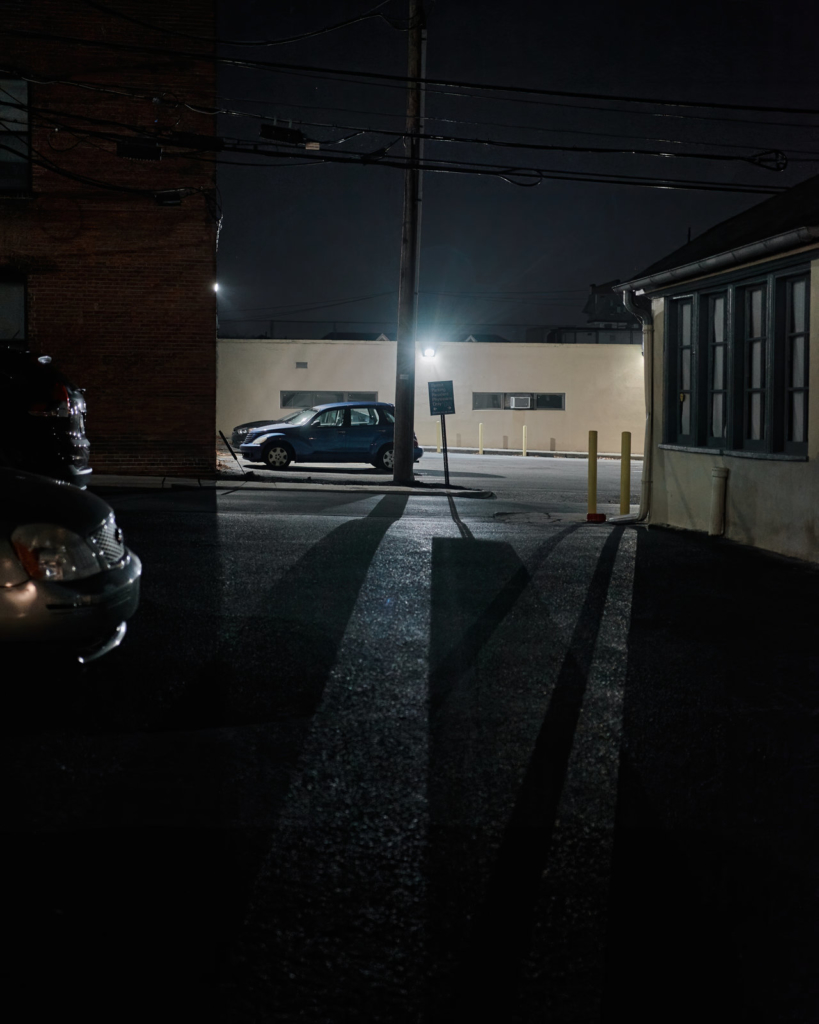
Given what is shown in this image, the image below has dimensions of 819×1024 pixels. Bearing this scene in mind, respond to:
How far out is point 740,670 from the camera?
21.6 ft

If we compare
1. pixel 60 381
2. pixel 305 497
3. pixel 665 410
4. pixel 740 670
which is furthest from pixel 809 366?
pixel 305 497

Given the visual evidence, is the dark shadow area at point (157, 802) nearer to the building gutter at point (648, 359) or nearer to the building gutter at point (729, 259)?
the building gutter at point (729, 259)

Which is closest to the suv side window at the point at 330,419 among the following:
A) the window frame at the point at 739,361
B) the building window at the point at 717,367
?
the window frame at the point at 739,361

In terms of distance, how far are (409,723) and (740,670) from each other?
90.0 inches

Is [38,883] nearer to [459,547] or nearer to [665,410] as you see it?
[459,547]

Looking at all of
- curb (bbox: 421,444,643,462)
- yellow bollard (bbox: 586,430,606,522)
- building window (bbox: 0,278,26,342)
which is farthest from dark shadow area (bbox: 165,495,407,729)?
curb (bbox: 421,444,643,462)

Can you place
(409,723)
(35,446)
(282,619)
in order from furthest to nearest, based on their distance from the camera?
(35,446) < (282,619) < (409,723)

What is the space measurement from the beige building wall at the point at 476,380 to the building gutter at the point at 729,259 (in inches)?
1193

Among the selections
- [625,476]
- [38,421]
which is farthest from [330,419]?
[38,421]

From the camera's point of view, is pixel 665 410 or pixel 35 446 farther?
pixel 665 410

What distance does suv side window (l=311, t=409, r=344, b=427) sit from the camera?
Result: 26.9 m

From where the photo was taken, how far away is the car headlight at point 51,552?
5.11 m

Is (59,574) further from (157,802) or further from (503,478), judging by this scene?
(503,478)

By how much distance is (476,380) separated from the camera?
46125 millimetres
